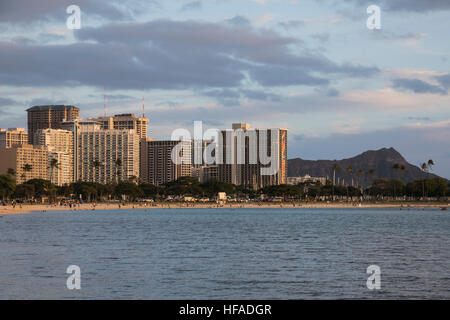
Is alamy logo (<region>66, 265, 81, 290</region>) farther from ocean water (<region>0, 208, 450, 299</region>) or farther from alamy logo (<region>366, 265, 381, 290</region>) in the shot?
alamy logo (<region>366, 265, 381, 290</region>)

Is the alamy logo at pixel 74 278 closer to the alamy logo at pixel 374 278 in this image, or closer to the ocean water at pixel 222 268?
the ocean water at pixel 222 268

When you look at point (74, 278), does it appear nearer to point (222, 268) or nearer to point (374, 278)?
point (222, 268)

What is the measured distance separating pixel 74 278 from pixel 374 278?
57.0 feet

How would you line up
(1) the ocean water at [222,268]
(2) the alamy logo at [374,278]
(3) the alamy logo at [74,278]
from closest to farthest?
(1) the ocean water at [222,268] < (3) the alamy logo at [74,278] < (2) the alamy logo at [374,278]

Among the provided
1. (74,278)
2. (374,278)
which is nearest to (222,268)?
(374,278)

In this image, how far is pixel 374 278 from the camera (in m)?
34.4

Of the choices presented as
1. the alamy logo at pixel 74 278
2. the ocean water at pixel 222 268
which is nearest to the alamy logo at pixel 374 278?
the ocean water at pixel 222 268

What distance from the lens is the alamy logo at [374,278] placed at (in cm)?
3167

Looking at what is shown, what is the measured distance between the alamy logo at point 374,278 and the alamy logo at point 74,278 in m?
15.6

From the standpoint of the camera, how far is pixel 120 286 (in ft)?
103

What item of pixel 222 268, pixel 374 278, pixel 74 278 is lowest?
pixel 222 268
